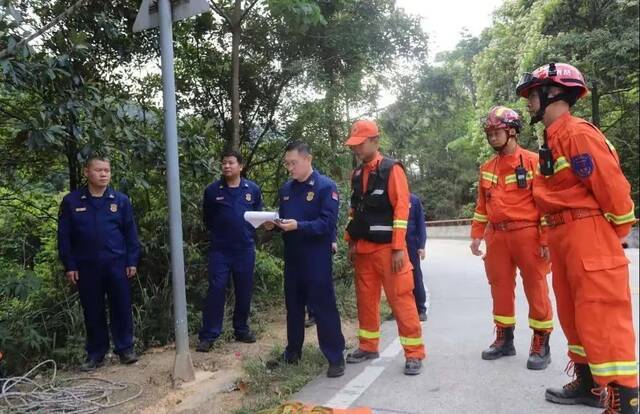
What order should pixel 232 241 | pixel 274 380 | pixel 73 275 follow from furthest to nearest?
1. pixel 232 241
2. pixel 73 275
3. pixel 274 380

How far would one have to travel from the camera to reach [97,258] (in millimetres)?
4906

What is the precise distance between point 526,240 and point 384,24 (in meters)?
5.59

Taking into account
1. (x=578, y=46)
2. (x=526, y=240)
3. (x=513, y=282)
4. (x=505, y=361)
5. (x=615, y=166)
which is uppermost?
(x=578, y=46)

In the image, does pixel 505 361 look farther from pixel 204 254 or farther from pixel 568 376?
pixel 204 254

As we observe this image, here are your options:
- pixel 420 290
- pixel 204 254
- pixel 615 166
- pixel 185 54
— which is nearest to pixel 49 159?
pixel 204 254

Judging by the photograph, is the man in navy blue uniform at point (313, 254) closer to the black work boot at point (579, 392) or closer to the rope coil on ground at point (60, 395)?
the rope coil on ground at point (60, 395)

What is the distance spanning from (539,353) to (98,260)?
3871 millimetres

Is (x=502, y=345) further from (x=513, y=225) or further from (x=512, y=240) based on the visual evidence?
(x=513, y=225)

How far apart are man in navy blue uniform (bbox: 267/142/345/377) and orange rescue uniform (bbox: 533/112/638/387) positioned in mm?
1704

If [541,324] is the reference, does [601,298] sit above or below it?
above

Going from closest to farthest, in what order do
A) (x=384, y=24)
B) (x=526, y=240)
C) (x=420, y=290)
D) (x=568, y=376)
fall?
(x=568, y=376)
(x=526, y=240)
(x=420, y=290)
(x=384, y=24)

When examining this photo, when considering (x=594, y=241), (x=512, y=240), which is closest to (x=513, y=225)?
(x=512, y=240)

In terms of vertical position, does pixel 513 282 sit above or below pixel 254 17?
below

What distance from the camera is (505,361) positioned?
4.66 metres
